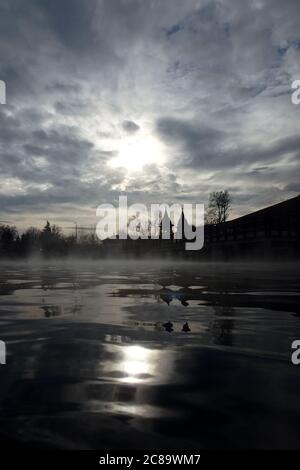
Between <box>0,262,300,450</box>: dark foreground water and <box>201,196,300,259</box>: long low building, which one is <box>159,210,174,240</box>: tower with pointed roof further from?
<box>0,262,300,450</box>: dark foreground water

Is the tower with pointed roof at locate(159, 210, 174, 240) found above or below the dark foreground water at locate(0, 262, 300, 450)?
above

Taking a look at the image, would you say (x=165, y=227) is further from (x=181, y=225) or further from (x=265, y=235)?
(x=265, y=235)

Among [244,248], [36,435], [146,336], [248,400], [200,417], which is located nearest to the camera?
[36,435]

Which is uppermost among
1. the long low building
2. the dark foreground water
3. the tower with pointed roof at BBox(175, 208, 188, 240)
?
the tower with pointed roof at BBox(175, 208, 188, 240)

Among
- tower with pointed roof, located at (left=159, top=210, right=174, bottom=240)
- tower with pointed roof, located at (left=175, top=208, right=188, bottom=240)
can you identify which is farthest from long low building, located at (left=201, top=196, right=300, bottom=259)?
tower with pointed roof, located at (left=159, top=210, right=174, bottom=240)

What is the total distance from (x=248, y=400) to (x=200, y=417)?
0.35 meters

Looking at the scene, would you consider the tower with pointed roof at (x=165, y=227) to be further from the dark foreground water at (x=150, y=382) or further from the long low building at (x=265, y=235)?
the dark foreground water at (x=150, y=382)

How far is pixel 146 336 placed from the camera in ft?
10.9

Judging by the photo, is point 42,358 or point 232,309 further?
point 232,309

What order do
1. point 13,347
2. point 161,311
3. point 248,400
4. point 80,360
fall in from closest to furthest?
point 248,400 → point 80,360 → point 13,347 → point 161,311

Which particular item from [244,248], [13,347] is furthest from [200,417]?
[244,248]

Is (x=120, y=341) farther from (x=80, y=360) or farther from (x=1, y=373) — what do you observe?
(x=1, y=373)

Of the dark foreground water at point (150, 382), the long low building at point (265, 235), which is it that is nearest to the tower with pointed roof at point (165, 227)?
the long low building at point (265, 235)

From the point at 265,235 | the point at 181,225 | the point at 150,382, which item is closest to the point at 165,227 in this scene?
the point at 181,225
